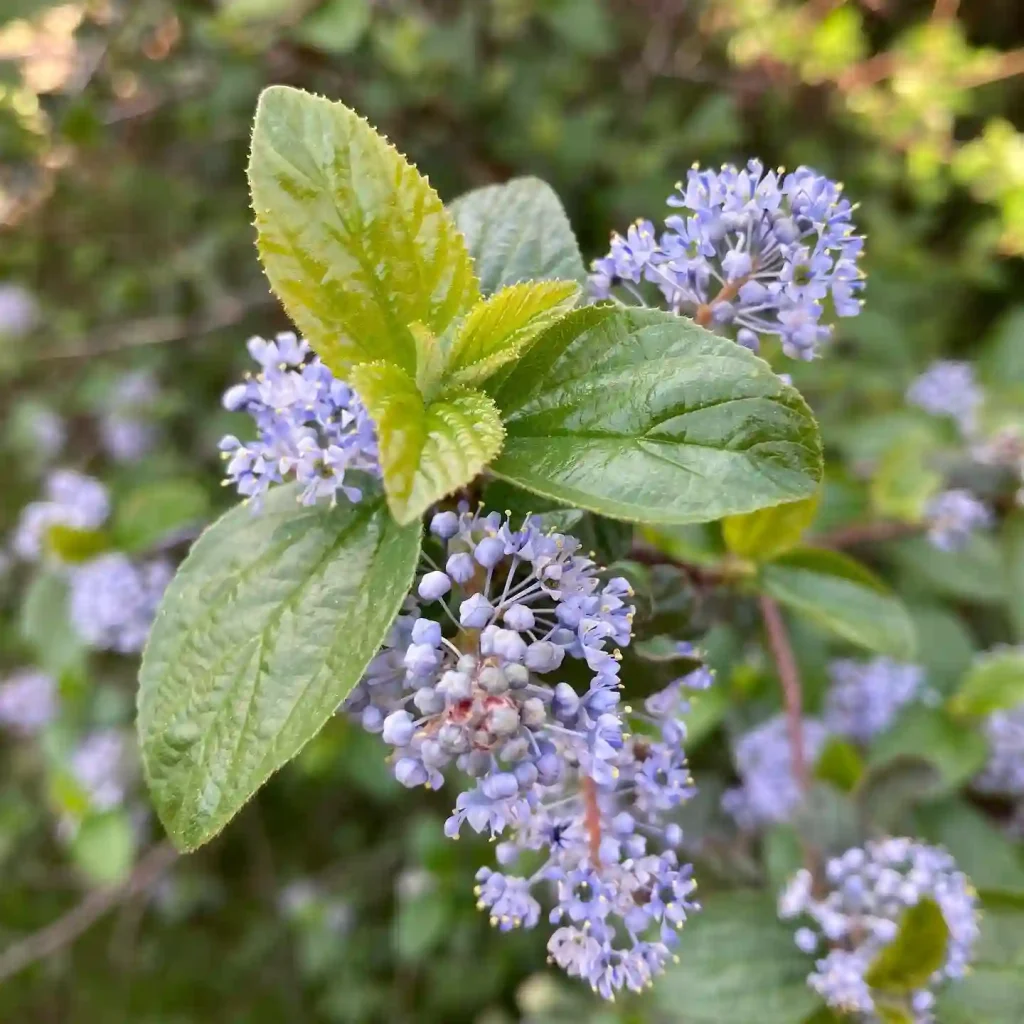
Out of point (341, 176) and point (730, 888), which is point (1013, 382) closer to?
point (730, 888)

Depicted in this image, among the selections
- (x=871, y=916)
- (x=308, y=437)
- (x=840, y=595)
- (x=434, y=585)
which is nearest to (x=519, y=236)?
(x=308, y=437)

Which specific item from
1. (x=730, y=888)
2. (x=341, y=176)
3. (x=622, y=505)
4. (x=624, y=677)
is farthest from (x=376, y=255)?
(x=730, y=888)

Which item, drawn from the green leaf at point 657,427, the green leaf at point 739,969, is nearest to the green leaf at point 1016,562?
the green leaf at point 739,969

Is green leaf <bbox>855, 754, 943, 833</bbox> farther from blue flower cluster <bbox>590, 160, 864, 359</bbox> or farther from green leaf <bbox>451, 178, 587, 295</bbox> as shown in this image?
green leaf <bbox>451, 178, 587, 295</bbox>

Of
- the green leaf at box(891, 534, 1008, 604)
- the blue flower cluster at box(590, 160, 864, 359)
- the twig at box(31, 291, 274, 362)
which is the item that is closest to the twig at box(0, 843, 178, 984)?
the twig at box(31, 291, 274, 362)

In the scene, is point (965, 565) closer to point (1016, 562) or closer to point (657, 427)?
point (1016, 562)

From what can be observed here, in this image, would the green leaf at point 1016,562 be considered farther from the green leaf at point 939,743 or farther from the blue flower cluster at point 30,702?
the blue flower cluster at point 30,702

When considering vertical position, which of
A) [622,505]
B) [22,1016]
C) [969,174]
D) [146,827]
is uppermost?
[622,505]
